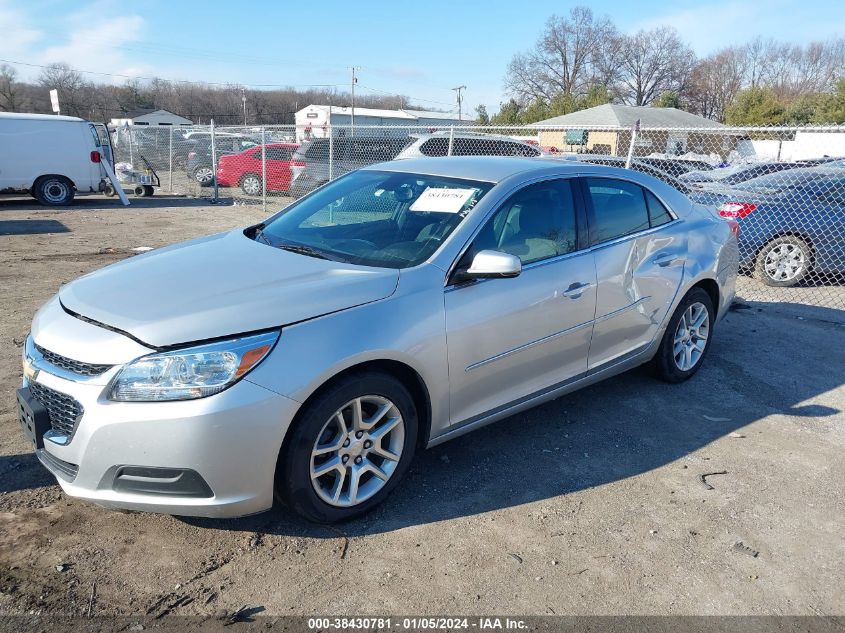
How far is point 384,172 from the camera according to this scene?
166 inches

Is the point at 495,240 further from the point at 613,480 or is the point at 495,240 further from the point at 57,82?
the point at 57,82

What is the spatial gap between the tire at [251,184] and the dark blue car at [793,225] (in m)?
13.5

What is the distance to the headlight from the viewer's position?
8.20 ft

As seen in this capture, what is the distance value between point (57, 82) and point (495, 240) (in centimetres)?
8926

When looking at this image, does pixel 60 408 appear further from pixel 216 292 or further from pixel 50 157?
pixel 50 157

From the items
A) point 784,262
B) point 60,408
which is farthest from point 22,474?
point 784,262

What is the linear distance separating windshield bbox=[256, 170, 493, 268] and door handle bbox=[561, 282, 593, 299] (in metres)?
0.74

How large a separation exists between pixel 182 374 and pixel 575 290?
223 cm

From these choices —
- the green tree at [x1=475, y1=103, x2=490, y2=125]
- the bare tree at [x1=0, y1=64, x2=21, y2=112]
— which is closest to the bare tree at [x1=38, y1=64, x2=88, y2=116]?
the bare tree at [x1=0, y1=64, x2=21, y2=112]

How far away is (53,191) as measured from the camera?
48.9ft

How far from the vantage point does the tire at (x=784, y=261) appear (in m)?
8.34

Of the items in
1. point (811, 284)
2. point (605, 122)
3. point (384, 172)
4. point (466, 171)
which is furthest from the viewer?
point (605, 122)

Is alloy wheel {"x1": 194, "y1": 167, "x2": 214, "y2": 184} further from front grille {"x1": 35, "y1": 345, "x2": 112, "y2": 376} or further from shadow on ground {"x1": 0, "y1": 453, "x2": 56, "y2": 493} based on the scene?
front grille {"x1": 35, "y1": 345, "x2": 112, "y2": 376}

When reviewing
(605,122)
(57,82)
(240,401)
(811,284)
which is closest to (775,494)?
(240,401)
